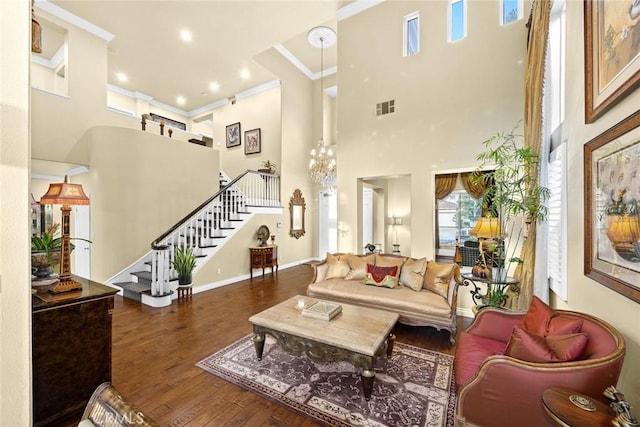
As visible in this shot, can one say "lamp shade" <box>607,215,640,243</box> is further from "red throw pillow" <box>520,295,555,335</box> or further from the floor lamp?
the floor lamp

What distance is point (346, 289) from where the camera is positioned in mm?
3895

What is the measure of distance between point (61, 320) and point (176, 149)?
5.00 meters

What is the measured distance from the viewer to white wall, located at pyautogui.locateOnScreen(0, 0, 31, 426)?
1.33 meters

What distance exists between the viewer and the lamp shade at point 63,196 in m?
2.11

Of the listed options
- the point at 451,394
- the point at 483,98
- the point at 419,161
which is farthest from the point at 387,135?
the point at 451,394

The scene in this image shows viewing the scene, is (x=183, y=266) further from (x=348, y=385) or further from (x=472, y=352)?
(x=472, y=352)

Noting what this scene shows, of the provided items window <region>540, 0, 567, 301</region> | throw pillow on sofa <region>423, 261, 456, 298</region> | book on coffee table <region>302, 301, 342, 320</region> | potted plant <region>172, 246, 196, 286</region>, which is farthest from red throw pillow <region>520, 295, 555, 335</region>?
potted plant <region>172, 246, 196, 286</region>

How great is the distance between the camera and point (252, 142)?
8422mm

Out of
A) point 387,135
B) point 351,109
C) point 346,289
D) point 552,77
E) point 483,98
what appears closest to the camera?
point 552,77

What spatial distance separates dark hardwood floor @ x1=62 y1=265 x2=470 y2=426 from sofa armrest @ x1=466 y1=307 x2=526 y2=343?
89cm

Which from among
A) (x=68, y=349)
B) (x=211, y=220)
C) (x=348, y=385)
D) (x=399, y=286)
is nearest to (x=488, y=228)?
(x=399, y=286)

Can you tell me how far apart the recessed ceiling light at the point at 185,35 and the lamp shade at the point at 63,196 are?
5.34m

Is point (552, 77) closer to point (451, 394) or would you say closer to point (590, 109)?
point (590, 109)

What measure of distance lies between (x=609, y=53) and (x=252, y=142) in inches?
312
